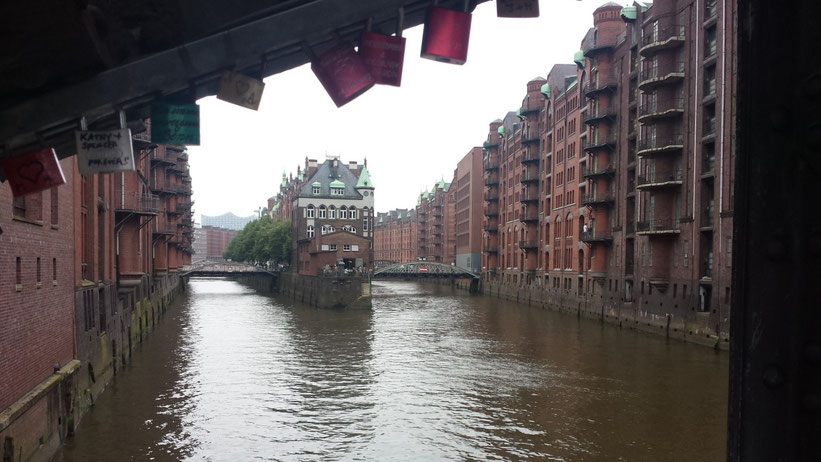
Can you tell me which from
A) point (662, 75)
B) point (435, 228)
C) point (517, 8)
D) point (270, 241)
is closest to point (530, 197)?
point (662, 75)

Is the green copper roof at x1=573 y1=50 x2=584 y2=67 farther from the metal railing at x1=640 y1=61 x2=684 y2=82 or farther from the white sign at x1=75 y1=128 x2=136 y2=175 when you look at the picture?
the white sign at x1=75 y1=128 x2=136 y2=175

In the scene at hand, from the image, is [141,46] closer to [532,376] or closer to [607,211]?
[532,376]

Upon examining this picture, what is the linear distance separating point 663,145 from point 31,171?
1469 inches

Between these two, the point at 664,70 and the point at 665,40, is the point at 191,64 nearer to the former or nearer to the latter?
the point at 664,70

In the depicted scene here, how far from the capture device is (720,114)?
33.1 m

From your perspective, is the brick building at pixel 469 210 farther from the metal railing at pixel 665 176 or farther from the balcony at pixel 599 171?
the metal railing at pixel 665 176

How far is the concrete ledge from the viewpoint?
10812 mm

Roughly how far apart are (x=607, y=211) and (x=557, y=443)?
34866 mm

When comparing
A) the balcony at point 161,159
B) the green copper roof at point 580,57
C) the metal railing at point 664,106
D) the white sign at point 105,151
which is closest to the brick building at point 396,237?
the balcony at point 161,159

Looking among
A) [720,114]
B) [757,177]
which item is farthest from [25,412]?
[720,114]

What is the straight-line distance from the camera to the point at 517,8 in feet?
15.7

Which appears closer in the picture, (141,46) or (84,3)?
(84,3)

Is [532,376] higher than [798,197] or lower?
lower

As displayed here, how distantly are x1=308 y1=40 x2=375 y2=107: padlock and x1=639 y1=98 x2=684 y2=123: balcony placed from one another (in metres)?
36.1
